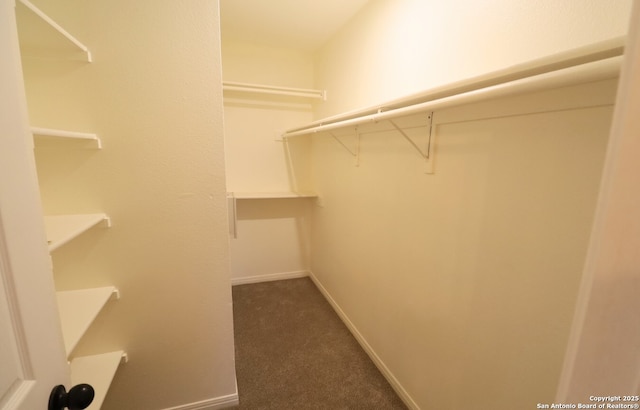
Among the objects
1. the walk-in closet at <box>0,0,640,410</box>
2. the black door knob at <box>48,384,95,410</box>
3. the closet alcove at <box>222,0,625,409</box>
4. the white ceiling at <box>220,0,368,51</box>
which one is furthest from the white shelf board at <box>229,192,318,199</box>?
the black door knob at <box>48,384,95,410</box>

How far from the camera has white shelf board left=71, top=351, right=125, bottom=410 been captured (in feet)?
3.90

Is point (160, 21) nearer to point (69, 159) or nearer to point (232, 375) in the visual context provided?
point (69, 159)

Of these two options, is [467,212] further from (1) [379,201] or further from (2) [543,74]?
(1) [379,201]

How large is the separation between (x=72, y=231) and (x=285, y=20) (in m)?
2.07

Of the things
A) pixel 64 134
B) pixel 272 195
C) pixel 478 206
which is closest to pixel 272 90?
pixel 272 195

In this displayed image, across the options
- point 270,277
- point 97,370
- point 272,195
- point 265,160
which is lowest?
point 270,277

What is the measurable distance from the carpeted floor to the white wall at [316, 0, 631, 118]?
180 centimetres

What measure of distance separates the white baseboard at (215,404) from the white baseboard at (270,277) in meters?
1.49

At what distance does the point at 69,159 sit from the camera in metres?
1.19

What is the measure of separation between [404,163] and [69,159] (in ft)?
5.28

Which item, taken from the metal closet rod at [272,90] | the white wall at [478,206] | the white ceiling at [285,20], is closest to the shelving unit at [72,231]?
the white ceiling at [285,20]

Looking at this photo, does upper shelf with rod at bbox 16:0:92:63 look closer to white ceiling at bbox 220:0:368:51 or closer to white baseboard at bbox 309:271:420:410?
white ceiling at bbox 220:0:368:51

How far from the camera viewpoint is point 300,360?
195 cm

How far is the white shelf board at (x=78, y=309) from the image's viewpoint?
996 mm
